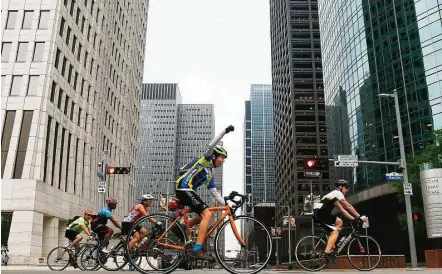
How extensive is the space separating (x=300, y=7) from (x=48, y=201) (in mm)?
114079

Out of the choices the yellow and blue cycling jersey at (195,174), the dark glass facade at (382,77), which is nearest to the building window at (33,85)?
the yellow and blue cycling jersey at (195,174)

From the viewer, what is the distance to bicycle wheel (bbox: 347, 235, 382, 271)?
9.88 metres

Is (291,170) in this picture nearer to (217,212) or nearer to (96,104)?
(96,104)

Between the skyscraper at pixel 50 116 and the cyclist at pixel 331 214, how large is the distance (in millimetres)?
25359

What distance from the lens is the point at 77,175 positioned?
44188mm

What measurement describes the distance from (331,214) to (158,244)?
4.43 meters

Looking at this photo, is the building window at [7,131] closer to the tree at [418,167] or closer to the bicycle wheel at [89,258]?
the bicycle wheel at [89,258]

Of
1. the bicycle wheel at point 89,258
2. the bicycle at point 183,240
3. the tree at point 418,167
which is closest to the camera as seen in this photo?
the bicycle at point 183,240

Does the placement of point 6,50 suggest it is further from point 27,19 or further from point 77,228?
point 77,228

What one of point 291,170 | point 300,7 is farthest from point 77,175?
point 300,7

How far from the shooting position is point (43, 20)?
1563 inches

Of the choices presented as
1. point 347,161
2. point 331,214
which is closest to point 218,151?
point 331,214

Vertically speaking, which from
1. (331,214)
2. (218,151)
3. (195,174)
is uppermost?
(218,151)

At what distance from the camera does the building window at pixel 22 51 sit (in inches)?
1510
